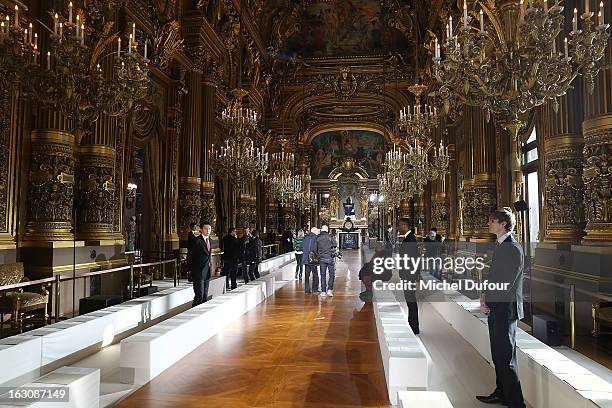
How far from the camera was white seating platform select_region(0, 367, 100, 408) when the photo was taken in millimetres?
3008

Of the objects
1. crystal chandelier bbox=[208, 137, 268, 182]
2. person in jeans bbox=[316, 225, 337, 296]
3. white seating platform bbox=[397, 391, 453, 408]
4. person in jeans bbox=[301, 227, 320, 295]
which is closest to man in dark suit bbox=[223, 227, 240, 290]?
person in jeans bbox=[301, 227, 320, 295]

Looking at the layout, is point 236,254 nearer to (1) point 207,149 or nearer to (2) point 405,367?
(1) point 207,149

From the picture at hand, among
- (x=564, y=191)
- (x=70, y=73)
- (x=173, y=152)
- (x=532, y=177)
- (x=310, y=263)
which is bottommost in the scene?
(x=310, y=263)

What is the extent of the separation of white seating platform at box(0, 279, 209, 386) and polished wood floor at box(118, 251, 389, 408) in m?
1.15

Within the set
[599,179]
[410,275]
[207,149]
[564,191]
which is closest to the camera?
[599,179]

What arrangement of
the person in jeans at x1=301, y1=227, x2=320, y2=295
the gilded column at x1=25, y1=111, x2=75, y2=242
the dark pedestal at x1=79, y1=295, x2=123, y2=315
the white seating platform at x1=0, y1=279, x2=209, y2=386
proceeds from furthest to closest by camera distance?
the person in jeans at x1=301, y1=227, x2=320, y2=295, the gilded column at x1=25, y1=111, x2=75, y2=242, the dark pedestal at x1=79, y1=295, x2=123, y2=315, the white seating platform at x1=0, y1=279, x2=209, y2=386

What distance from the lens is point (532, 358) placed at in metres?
3.75

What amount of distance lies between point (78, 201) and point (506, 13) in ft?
26.3

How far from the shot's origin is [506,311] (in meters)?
3.55

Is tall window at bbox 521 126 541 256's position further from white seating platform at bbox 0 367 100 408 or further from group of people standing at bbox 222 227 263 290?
white seating platform at bbox 0 367 100 408

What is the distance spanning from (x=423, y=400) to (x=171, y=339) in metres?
2.69

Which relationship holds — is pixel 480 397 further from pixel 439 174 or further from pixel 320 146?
pixel 320 146

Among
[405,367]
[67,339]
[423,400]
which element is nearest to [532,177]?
[405,367]

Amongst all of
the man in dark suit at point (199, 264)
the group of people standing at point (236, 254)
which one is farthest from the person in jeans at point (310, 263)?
the man in dark suit at point (199, 264)
